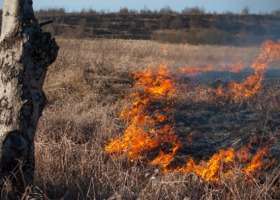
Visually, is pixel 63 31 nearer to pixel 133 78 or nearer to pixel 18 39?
pixel 133 78

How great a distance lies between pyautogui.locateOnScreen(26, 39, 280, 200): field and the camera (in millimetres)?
4262

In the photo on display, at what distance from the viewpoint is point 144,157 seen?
18.0 feet

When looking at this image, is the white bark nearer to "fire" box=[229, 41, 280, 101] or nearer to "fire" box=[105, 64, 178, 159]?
"fire" box=[105, 64, 178, 159]

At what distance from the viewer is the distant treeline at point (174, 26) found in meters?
12.8

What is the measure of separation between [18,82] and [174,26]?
22.8 metres

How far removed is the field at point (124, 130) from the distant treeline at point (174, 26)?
1680 millimetres

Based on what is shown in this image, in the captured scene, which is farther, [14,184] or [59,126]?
[59,126]

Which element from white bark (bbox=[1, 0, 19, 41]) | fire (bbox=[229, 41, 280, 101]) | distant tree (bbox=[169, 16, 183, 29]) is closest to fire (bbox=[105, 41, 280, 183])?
fire (bbox=[229, 41, 280, 101])

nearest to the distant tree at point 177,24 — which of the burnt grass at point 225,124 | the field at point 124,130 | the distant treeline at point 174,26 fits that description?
the distant treeline at point 174,26

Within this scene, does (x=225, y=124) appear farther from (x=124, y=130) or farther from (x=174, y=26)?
(x=174, y=26)

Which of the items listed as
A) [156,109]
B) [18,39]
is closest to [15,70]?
[18,39]


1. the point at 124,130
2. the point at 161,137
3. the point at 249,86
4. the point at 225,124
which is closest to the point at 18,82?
the point at 161,137

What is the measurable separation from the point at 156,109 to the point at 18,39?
391cm

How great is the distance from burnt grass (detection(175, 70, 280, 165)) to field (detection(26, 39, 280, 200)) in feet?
0.05
